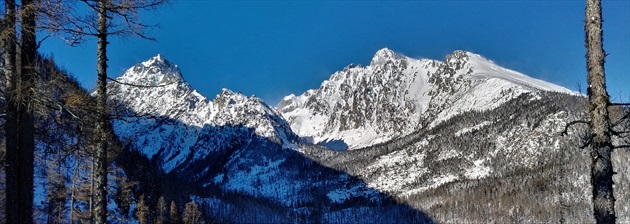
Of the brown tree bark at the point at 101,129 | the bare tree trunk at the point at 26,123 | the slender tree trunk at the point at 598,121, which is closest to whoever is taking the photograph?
the slender tree trunk at the point at 598,121

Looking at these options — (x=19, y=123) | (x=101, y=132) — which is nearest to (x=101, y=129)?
(x=101, y=132)

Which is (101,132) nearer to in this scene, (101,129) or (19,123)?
(101,129)

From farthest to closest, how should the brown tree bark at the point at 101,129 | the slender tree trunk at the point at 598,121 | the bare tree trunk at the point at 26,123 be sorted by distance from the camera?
the brown tree bark at the point at 101,129
the bare tree trunk at the point at 26,123
the slender tree trunk at the point at 598,121

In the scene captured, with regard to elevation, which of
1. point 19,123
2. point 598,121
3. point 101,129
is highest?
point 101,129

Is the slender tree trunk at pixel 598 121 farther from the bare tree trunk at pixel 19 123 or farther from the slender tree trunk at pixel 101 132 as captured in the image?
the bare tree trunk at pixel 19 123

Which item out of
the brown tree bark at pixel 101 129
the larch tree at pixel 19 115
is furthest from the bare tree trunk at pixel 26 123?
the brown tree bark at pixel 101 129

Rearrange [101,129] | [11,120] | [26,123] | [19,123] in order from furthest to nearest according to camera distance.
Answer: [101,129], [26,123], [19,123], [11,120]
